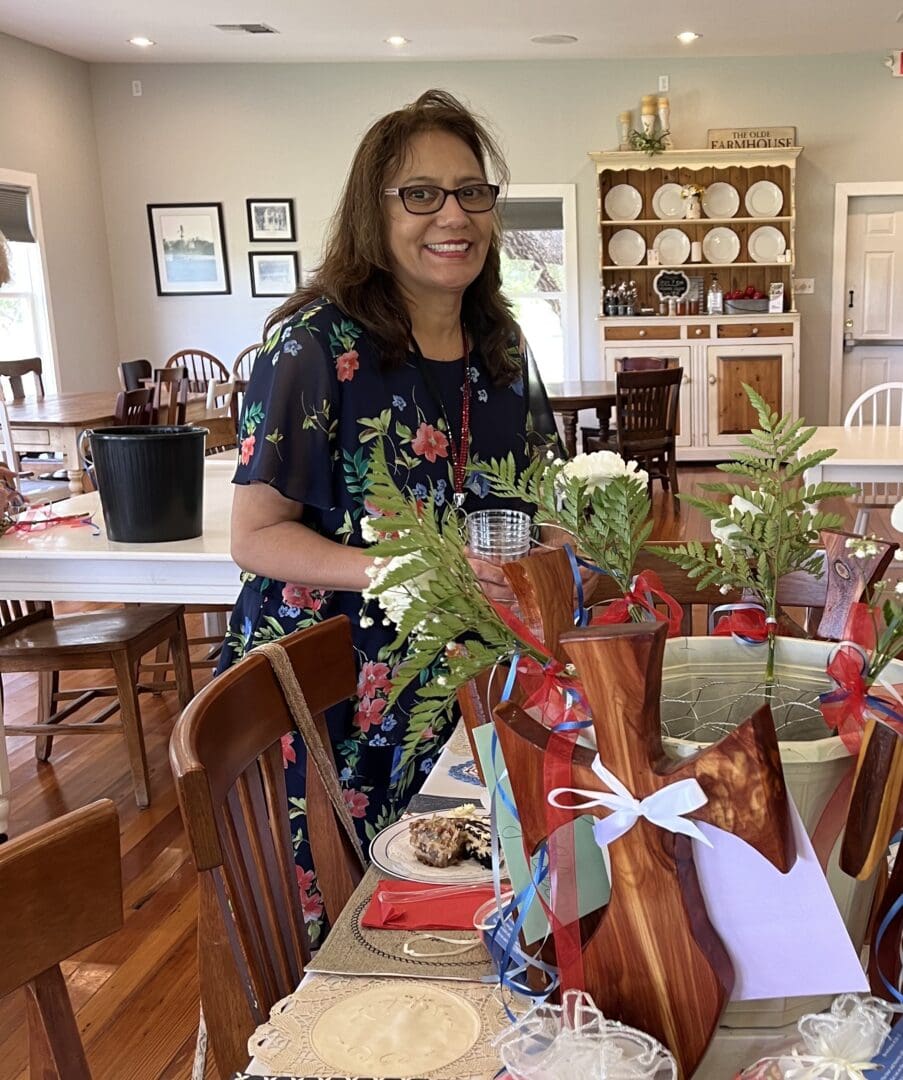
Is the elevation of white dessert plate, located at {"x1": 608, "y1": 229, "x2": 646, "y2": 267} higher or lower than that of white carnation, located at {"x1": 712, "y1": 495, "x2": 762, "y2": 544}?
higher

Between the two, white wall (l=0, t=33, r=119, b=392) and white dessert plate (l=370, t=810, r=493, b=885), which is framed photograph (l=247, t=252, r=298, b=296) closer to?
white wall (l=0, t=33, r=119, b=392)

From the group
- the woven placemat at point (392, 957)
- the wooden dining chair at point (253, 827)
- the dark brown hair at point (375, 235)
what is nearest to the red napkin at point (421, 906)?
the woven placemat at point (392, 957)

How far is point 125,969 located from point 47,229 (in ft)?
24.2

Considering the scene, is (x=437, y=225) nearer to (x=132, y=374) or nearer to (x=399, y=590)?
(x=399, y=590)

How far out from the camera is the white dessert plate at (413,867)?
96 cm

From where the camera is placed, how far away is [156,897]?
2.44 meters

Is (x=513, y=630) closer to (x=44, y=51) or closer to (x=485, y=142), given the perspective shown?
(x=485, y=142)

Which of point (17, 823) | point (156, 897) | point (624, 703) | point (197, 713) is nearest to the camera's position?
point (624, 703)

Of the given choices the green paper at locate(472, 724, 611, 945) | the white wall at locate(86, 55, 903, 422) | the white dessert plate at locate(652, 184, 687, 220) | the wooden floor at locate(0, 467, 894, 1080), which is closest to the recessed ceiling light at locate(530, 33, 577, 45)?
the white wall at locate(86, 55, 903, 422)

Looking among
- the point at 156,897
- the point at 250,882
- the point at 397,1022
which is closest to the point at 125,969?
the point at 156,897

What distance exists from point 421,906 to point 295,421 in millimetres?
761

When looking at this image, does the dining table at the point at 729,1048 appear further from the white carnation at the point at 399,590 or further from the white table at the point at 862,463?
the white table at the point at 862,463

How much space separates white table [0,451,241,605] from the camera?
239cm

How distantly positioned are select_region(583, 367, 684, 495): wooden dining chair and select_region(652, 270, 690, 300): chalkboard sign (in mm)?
2538
